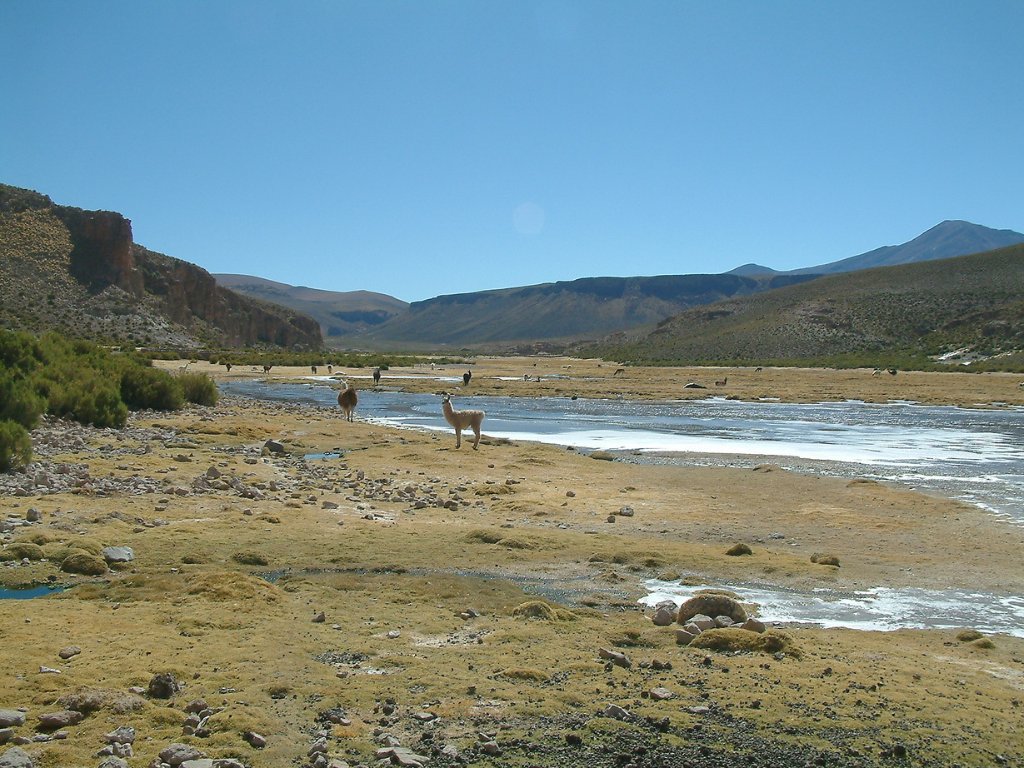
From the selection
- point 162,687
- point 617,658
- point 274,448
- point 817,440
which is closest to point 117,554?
point 162,687

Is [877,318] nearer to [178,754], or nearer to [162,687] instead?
[162,687]

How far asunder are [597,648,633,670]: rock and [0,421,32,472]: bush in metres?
11.7

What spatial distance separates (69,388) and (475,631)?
19.7 m

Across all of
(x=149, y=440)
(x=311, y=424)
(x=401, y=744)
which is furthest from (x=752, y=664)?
(x=311, y=424)

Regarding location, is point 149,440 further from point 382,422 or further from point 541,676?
point 541,676

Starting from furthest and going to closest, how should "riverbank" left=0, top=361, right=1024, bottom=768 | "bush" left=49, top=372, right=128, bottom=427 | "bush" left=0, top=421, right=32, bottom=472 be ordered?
1. "bush" left=49, top=372, right=128, bottom=427
2. "bush" left=0, top=421, right=32, bottom=472
3. "riverbank" left=0, top=361, right=1024, bottom=768

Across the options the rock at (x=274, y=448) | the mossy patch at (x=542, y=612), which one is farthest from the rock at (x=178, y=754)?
the rock at (x=274, y=448)

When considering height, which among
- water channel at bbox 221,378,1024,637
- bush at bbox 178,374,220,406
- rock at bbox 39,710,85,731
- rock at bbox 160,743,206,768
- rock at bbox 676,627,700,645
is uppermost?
bush at bbox 178,374,220,406

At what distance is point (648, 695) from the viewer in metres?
6.66

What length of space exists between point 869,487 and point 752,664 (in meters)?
11.2

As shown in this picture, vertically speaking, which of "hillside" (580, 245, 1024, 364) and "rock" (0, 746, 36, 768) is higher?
"hillside" (580, 245, 1024, 364)

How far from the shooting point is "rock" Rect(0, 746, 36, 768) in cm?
512

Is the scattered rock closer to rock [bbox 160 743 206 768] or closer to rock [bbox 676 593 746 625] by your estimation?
rock [bbox 160 743 206 768]

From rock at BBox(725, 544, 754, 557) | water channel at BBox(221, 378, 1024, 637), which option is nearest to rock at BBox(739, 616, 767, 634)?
water channel at BBox(221, 378, 1024, 637)
